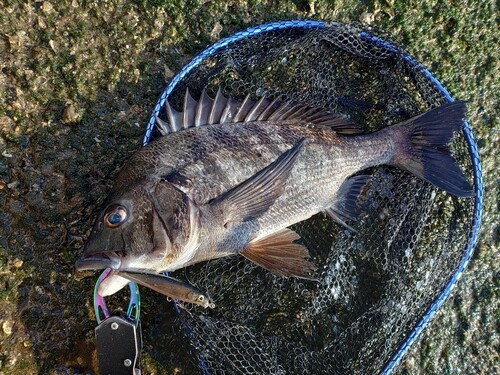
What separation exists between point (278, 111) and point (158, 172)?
821mm

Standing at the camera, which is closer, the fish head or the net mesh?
the fish head

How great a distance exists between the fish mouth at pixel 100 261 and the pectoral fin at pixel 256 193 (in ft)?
1.72

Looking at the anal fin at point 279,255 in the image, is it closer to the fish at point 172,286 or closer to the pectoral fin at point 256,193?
the pectoral fin at point 256,193

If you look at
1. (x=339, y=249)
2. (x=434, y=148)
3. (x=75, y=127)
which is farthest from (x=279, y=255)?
(x=75, y=127)

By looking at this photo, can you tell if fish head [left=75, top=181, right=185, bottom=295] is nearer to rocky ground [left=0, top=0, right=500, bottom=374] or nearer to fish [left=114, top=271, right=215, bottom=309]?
fish [left=114, top=271, right=215, bottom=309]

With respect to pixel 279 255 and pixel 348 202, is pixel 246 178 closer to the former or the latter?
pixel 279 255

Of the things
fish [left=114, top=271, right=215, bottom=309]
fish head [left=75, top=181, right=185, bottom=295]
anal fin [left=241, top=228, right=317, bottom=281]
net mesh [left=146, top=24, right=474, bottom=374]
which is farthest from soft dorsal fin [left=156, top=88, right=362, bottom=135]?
fish [left=114, top=271, right=215, bottom=309]

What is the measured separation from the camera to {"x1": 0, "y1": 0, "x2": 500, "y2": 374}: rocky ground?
8.55 ft

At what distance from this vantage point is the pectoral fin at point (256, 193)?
225cm

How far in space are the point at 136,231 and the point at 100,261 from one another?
0.68 ft

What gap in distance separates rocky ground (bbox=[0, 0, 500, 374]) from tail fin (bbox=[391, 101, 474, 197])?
0.78 m

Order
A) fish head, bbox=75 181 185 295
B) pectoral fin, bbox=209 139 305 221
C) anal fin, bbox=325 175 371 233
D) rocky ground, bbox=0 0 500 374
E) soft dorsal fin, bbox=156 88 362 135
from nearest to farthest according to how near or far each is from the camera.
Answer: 1. fish head, bbox=75 181 185 295
2. pectoral fin, bbox=209 139 305 221
3. soft dorsal fin, bbox=156 88 362 135
4. rocky ground, bbox=0 0 500 374
5. anal fin, bbox=325 175 371 233

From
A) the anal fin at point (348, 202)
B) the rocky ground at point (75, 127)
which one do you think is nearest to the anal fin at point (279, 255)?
the anal fin at point (348, 202)

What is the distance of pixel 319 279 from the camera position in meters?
2.79
